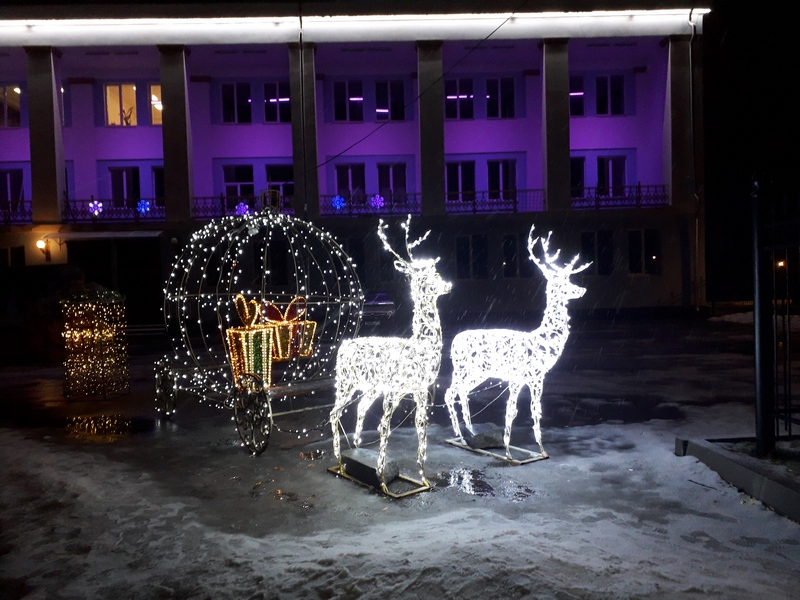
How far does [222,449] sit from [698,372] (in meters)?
8.95

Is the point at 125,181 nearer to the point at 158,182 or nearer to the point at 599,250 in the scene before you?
the point at 158,182

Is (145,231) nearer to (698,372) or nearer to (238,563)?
(698,372)

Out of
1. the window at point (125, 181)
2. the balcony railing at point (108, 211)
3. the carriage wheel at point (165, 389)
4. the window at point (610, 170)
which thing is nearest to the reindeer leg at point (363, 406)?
the carriage wheel at point (165, 389)

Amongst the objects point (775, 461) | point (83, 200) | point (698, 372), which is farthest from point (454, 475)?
point (83, 200)

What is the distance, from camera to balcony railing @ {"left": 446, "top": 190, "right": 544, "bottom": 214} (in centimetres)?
2581

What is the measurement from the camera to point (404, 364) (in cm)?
599

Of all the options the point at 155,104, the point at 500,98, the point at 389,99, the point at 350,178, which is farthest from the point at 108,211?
the point at 500,98

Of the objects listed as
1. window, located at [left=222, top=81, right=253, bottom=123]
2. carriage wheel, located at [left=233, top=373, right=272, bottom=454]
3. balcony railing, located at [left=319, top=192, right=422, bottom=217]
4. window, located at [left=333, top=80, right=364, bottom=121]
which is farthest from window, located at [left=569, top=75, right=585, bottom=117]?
carriage wheel, located at [left=233, top=373, right=272, bottom=454]

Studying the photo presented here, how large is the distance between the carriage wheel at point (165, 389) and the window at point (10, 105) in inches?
883

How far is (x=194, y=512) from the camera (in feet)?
18.2

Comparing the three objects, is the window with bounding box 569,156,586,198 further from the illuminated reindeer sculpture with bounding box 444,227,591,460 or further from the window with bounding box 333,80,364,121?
the illuminated reindeer sculpture with bounding box 444,227,591,460

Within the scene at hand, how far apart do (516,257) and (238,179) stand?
11755 millimetres

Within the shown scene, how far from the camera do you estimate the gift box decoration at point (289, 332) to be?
8930 millimetres

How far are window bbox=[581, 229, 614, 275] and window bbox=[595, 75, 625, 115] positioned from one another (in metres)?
5.37
